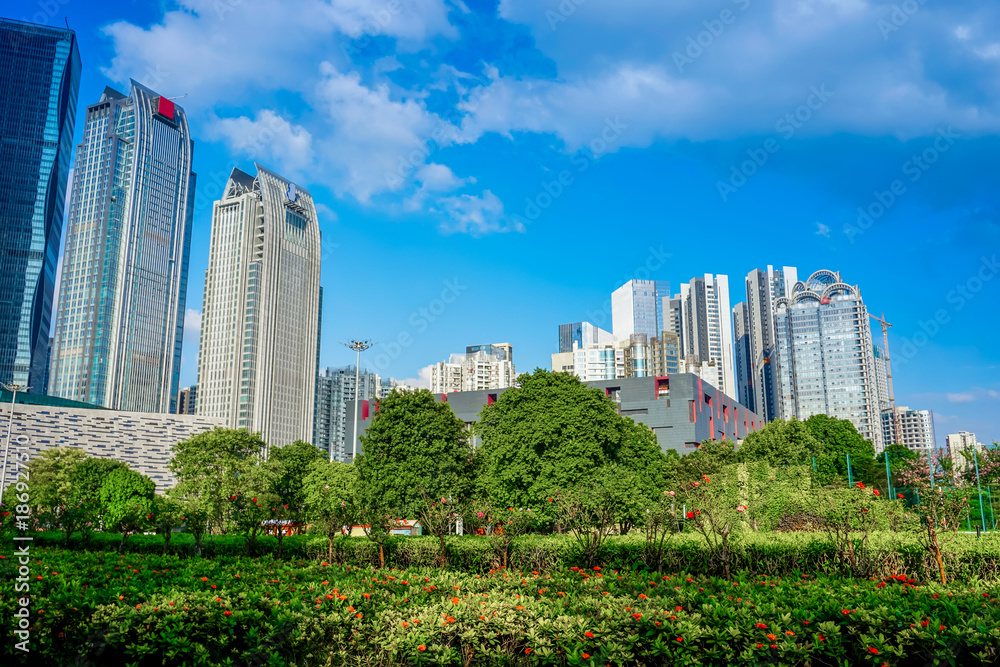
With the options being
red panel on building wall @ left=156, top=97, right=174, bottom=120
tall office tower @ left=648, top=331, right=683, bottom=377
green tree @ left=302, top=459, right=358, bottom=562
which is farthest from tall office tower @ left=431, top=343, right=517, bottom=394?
green tree @ left=302, top=459, right=358, bottom=562

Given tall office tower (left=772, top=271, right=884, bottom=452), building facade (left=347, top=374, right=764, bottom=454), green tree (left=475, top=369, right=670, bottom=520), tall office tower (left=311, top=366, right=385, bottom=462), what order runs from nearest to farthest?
green tree (left=475, top=369, right=670, bottom=520) < building facade (left=347, top=374, right=764, bottom=454) < tall office tower (left=772, top=271, right=884, bottom=452) < tall office tower (left=311, top=366, right=385, bottom=462)

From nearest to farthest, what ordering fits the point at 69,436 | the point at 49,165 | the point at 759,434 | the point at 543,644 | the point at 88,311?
the point at 543,644
the point at 759,434
the point at 69,436
the point at 49,165
the point at 88,311

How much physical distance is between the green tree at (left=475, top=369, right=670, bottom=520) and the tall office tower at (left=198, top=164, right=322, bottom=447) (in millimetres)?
116929

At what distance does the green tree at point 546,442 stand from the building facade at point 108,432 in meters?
63.0

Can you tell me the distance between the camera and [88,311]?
141000mm

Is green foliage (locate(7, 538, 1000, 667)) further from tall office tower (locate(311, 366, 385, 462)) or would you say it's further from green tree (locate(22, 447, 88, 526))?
tall office tower (locate(311, 366, 385, 462))

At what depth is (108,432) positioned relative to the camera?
88188 millimetres

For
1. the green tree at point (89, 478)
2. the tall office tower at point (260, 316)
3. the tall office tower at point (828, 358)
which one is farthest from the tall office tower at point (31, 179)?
the tall office tower at point (828, 358)

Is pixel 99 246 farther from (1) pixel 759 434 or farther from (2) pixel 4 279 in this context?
(1) pixel 759 434

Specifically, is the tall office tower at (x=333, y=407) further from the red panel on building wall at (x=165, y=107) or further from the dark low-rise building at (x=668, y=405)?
the dark low-rise building at (x=668, y=405)

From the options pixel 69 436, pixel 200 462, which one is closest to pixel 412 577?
pixel 200 462

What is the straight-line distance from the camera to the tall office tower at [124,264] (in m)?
140

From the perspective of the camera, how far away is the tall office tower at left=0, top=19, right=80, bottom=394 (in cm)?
12262

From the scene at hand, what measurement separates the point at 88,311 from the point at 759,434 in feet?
476
